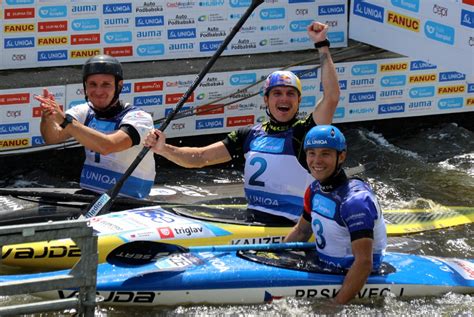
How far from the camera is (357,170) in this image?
10.1m

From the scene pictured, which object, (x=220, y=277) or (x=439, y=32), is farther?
(x=439, y=32)

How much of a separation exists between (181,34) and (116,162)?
14.7ft

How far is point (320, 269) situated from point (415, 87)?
6.70 metres

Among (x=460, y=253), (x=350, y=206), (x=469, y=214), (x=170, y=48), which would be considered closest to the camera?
(x=350, y=206)

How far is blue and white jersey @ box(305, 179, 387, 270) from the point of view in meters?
7.14

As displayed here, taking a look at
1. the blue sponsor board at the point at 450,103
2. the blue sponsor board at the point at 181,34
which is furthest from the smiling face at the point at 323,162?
the blue sponsor board at the point at 450,103

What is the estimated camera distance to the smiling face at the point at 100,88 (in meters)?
8.66

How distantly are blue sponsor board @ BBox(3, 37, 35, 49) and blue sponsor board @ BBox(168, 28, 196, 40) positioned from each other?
174cm

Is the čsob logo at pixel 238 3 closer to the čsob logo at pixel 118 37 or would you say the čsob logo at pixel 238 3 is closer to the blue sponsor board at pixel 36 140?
the čsob logo at pixel 118 37

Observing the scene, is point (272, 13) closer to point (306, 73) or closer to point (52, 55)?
point (306, 73)

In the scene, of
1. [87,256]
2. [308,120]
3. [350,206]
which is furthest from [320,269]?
[87,256]

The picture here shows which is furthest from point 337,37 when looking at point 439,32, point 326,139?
point 326,139

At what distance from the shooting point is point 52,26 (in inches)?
489

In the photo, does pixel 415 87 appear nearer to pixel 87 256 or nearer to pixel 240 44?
pixel 240 44
